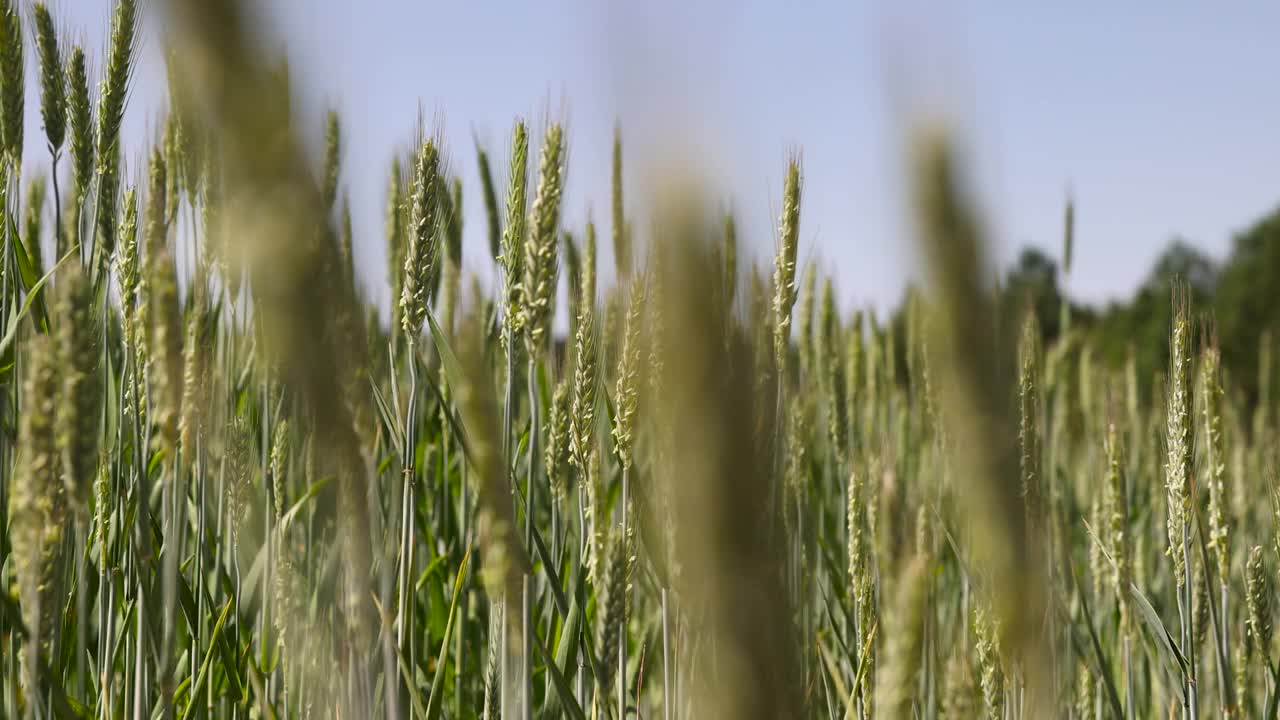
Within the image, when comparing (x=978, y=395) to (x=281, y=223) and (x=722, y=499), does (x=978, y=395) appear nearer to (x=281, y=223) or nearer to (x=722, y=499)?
(x=722, y=499)

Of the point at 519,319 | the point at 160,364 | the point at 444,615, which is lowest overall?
the point at 444,615

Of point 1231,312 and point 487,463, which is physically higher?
point 1231,312

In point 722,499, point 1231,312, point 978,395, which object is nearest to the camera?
point 722,499

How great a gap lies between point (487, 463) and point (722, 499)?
20 cm

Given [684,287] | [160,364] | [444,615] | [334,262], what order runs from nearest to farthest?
[684,287] < [334,262] < [160,364] < [444,615]

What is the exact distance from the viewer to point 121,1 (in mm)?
1347

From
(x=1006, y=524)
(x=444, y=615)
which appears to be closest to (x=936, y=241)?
(x=1006, y=524)

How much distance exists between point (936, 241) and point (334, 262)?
344mm

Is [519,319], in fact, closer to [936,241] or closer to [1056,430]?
[936,241]

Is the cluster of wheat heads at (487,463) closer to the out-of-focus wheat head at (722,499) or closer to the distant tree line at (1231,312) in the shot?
the out-of-focus wheat head at (722,499)

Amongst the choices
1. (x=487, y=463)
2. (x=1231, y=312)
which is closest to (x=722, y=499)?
(x=487, y=463)

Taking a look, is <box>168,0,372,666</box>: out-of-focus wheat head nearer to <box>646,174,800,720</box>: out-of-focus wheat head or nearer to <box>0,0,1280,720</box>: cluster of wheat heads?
<box>0,0,1280,720</box>: cluster of wheat heads

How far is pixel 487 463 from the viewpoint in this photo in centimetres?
58

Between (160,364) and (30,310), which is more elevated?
(30,310)
